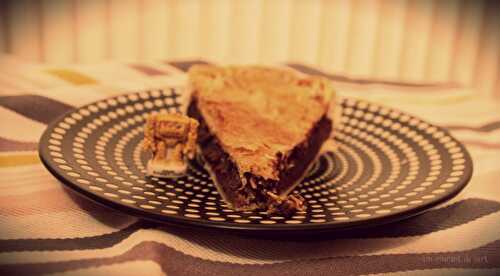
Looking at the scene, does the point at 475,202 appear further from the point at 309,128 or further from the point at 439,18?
the point at 439,18

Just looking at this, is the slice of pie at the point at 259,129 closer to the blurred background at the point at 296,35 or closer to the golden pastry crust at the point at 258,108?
the golden pastry crust at the point at 258,108

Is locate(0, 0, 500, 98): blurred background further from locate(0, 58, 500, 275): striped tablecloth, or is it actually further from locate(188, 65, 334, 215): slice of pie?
locate(0, 58, 500, 275): striped tablecloth

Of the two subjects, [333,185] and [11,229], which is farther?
[333,185]

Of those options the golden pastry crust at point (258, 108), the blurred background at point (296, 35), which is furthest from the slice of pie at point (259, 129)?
the blurred background at point (296, 35)

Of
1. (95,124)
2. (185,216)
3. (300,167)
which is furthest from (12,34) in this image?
(185,216)

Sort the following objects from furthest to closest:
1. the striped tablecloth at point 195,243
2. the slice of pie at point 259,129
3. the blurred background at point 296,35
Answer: the blurred background at point 296,35 < the slice of pie at point 259,129 < the striped tablecloth at point 195,243
